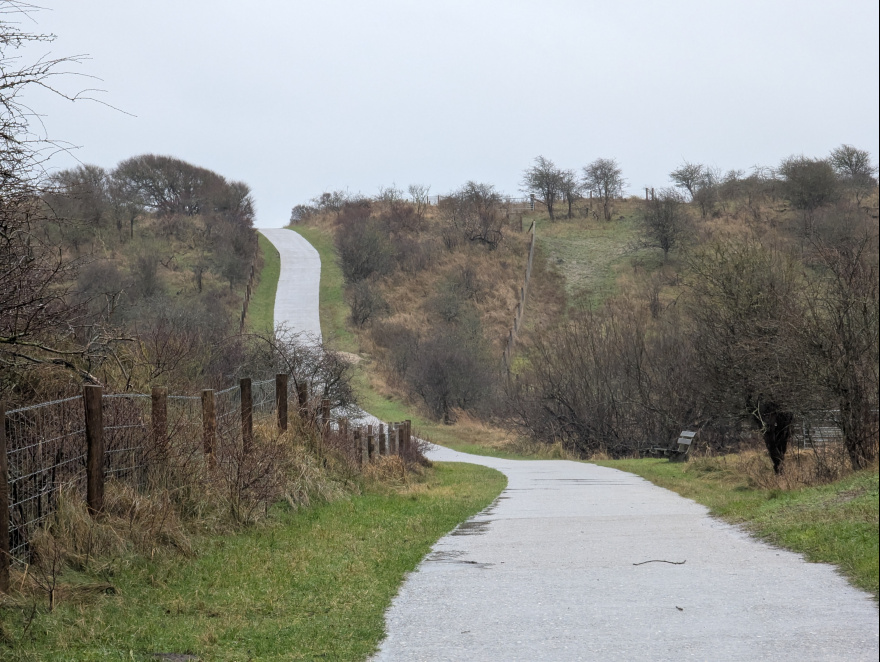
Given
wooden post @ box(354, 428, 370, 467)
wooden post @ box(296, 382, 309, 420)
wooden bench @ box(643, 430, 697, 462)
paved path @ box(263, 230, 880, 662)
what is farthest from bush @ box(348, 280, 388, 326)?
paved path @ box(263, 230, 880, 662)

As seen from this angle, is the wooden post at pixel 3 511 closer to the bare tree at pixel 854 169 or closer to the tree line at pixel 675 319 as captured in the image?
the tree line at pixel 675 319

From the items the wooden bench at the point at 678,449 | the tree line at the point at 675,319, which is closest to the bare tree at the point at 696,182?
the tree line at the point at 675,319

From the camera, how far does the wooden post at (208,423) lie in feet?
36.7

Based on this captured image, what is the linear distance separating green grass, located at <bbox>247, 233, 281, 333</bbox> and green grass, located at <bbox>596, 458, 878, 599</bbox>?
118ft

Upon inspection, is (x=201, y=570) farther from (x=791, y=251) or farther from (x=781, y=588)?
(x=791, y=251)

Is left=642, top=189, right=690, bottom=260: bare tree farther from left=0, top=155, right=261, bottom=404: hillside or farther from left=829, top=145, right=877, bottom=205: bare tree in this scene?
left=0, top=155, right=261, bottom=404: hillside

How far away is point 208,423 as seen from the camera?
1129cm

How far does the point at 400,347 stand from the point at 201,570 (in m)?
48.0

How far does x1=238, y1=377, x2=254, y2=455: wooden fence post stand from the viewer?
12.1 meters

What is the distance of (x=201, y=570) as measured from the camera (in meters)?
8.57

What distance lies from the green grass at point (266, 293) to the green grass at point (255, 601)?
3888cm

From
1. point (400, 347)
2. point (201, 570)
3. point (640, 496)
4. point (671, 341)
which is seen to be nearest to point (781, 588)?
point (201, 570)

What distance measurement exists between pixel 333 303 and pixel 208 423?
5576 centimetres

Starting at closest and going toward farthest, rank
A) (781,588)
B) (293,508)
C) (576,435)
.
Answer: (781,588) → (293,508) → (576,435)
